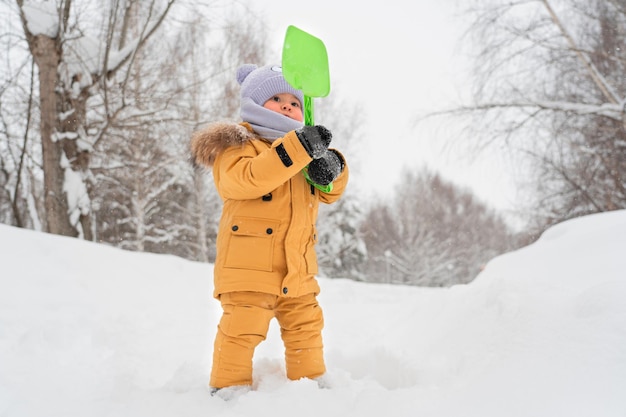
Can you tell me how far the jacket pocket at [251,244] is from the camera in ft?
5.32

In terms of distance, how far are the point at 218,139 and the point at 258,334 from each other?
785mm

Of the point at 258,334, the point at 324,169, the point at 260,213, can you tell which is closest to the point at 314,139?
the point at 324,169

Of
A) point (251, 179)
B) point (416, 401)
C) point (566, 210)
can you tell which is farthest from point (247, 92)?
point (566, 210)

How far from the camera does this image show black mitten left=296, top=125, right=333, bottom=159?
151 centimetres

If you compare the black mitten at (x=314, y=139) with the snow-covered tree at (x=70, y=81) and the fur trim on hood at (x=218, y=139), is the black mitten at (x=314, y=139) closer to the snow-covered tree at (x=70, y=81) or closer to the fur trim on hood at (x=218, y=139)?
the fur trim on hood at (x=218, y=139)

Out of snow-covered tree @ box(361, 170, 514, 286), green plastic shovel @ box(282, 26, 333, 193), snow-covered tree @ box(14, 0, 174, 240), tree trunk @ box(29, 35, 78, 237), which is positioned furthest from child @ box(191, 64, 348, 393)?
snow-covered tree @ box(361, 170, 514, 286)

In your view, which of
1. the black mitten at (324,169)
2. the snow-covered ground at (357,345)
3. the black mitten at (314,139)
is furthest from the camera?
the black mitten at (324,169)

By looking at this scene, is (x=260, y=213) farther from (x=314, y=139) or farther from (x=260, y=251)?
(x=314, y=139)

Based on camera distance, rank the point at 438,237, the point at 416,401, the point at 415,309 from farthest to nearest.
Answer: the point at 438,237, the point at 415,309, the point at 416,401

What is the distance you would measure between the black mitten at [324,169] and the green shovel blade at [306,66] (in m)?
0.16

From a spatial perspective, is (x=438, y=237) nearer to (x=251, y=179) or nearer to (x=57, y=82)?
(x=57, y=82)

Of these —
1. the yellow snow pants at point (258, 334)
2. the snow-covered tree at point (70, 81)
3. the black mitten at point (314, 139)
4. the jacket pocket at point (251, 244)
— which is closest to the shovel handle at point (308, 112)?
the black mitten at point (314, 139)

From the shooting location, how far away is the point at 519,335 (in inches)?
65.7

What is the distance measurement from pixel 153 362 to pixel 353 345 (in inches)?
45.9
